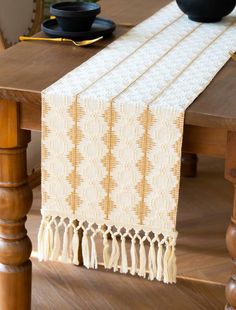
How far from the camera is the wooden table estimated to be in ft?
5.91

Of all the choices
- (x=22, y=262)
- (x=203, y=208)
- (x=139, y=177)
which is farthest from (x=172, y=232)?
(x=203, y=208)

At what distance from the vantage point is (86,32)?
2.23 meters

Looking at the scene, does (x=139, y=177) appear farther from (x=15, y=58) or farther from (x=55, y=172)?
(x=15, y=58)

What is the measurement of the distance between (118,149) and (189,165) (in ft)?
4.27

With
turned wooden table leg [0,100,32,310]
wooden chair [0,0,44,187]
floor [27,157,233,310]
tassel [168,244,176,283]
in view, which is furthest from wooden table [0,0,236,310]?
wooden chair [0,0,44,187]

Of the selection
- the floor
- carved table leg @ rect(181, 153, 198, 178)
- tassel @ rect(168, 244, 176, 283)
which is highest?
tassel @ rect(168, 244, 176, 283)

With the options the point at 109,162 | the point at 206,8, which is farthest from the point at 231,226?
the point at 206,8

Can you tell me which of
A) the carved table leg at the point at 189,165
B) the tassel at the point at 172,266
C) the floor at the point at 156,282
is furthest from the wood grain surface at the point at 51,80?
the carved table leg at the point at 189,165

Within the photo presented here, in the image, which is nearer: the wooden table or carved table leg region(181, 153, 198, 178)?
the wooden table

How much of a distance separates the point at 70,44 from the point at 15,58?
189mm

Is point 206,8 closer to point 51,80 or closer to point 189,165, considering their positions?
point 51,80

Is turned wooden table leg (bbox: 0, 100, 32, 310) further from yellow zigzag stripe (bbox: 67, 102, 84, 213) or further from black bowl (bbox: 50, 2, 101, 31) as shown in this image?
black bowl (bbox: 50, 2, 101, 31)

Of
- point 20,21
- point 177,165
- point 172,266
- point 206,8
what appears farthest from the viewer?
point 20,21

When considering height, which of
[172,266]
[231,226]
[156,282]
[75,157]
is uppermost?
[75,157]
